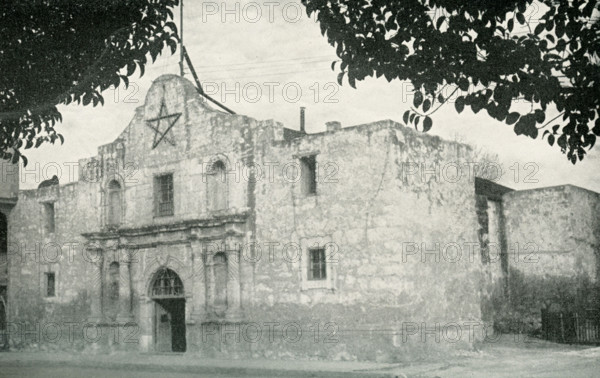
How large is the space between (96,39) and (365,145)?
34.7 ft

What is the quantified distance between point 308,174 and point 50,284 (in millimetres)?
12043

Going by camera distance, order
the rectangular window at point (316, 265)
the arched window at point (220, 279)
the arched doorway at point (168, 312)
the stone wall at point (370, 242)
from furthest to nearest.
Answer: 1. the arched doorway at point (168, 312)
2. the arched window at point (220, 279)
3. the rectangular window at point (316, 265)
4. the stone wall at point (370, 242)

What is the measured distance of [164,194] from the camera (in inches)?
934

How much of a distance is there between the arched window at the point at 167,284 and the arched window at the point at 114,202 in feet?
9.15

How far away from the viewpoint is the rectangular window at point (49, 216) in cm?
2775

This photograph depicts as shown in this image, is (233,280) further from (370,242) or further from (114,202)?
(114,202)

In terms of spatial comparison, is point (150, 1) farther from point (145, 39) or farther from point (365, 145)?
point (365, 145)

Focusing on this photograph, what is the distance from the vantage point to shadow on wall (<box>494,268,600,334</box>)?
24.3 metres

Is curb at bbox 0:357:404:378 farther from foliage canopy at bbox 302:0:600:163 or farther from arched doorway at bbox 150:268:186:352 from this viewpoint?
foliage canopy at bbox 302:0:600:163

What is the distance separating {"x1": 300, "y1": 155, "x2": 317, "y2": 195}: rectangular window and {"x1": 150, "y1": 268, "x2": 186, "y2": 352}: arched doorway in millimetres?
5307

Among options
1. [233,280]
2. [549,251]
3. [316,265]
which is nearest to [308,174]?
[316,265]

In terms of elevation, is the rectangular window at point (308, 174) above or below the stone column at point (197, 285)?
above

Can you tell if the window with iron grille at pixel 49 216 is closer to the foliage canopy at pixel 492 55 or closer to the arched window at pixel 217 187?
the arched window at pixel 217 187

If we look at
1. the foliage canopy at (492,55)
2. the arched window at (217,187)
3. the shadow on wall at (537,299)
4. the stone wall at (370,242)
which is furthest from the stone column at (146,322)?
the foliage canopy at (492,55)
